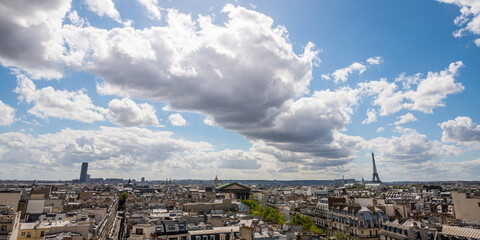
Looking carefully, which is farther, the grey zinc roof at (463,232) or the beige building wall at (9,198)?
the beige building wall at (9,198)

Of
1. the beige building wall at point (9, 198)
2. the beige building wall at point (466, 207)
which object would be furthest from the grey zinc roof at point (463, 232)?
the beige building wall at point (9, 198)

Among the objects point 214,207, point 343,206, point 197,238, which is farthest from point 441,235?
point 214,207

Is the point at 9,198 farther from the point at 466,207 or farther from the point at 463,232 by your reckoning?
the point at 466,207

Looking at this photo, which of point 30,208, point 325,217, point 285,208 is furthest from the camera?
point 285,208

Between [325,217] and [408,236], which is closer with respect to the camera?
[408,236]

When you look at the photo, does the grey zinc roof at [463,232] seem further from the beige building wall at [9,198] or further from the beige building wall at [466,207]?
the beige building wall at [9,198]

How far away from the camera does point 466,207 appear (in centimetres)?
8600

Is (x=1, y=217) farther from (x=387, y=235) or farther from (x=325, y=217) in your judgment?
(x=325, y=217)

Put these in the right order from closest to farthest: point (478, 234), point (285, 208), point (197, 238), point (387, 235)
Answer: point (478, 234) < point (197, 238) < point (387, 235) < point (285, 208)

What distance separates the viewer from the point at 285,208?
133 meters

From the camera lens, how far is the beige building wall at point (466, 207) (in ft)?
275

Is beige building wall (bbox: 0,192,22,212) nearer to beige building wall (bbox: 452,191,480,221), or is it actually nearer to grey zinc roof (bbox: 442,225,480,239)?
grey zinc roof (bbox: 442,225,480,239)

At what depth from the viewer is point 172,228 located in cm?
5959

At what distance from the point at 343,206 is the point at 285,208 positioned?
162 ft
